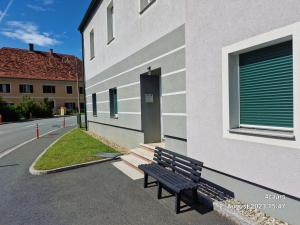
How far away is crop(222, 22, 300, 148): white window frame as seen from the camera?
117 inches

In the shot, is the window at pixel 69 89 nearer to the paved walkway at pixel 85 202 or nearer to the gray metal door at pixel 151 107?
the gray metal door at pixel 151 107

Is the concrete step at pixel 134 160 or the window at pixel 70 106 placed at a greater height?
the window at pixel 70 106

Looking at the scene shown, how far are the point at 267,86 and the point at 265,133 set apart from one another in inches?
29.5

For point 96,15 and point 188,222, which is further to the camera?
point 96,15

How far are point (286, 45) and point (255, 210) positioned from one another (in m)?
2.53

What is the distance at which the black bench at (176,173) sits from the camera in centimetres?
385

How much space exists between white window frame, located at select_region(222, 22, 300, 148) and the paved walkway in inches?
55.8

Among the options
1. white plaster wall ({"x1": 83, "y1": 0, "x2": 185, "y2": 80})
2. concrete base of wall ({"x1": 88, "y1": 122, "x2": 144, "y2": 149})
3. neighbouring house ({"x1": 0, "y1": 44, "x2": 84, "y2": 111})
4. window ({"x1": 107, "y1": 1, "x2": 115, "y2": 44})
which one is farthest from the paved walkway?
neighbouring house ({"x1": 0, "y1": 44, "x2": 84, "y2": 111})

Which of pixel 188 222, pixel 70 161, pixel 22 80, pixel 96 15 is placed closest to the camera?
pixel 188 222

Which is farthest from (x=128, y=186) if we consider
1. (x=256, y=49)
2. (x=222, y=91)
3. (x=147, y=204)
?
(x=256, y=49)

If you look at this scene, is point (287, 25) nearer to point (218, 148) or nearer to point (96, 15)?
point (218, 148)

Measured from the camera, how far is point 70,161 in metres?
7.26

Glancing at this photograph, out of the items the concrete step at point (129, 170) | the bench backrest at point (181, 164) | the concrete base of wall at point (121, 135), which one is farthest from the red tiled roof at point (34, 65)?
the bench backrest at point (181, 164)

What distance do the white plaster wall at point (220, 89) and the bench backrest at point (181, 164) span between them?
1.59ft
